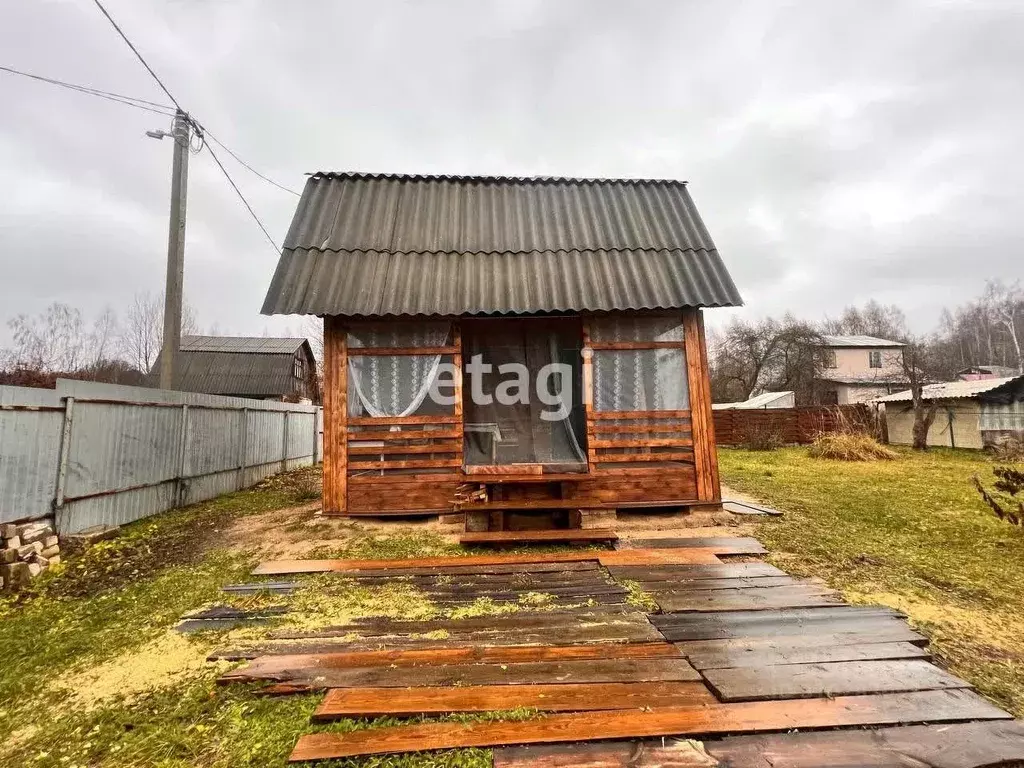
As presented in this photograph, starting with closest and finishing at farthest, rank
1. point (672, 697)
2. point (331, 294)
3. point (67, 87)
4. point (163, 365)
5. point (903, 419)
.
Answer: point (672, 697)
point (331, 294)
point (67, 87)
point (163, 365)
point (903, 419)

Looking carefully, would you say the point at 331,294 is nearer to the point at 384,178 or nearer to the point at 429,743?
the point at 384,178

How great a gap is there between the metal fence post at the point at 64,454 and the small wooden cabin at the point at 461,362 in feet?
7.94

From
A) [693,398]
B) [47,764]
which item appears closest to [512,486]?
[693,398]

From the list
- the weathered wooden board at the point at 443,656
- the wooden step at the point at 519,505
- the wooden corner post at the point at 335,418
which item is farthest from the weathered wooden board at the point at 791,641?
the wooden corner post at the point at 335,418

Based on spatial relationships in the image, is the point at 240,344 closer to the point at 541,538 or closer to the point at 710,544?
the point at 541,538

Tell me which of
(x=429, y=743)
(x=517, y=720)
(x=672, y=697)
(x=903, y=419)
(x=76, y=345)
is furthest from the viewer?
(x=76, y=345)

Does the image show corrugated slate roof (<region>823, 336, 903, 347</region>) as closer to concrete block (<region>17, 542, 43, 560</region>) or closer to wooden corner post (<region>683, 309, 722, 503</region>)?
wooden corner post (<region>683, 309, 722, 503</region>)

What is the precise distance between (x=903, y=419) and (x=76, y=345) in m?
39.6

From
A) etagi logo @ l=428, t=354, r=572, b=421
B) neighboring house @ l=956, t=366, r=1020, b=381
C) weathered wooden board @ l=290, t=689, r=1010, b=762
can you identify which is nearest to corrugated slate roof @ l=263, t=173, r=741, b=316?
etagi logo @ l=428, t=354, r=572, b=421

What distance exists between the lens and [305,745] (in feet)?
6.32

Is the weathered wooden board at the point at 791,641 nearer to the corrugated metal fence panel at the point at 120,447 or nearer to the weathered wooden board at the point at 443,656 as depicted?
the weathered wooden board at the point at 443,656

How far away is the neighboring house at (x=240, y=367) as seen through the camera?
938 inches

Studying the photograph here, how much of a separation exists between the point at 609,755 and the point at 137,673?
8.85ft

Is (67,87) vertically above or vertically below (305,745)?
above
